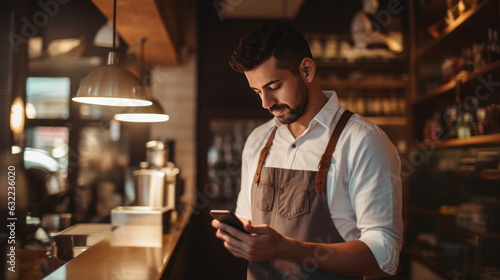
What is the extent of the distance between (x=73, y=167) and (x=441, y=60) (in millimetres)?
3241

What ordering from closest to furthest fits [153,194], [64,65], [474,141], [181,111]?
[474,141], [153,194], [64,65], [181,111]

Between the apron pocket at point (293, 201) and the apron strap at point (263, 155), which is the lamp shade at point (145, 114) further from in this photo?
the apron pocket at point (293, 201)

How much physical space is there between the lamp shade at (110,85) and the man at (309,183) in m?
0.57

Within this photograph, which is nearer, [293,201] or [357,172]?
[357,172]

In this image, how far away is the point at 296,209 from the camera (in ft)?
4.97

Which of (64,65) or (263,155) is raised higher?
(64,65)

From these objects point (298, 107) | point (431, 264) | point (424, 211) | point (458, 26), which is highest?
point (458, 26)

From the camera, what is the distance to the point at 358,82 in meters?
4.36

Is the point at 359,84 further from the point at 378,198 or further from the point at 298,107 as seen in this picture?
the point at 378,198

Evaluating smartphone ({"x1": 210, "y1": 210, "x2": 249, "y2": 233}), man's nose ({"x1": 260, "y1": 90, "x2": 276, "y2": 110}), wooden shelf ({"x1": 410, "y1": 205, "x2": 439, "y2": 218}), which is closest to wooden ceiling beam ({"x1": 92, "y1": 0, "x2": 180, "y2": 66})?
man's nose ({"x1": 260, "y1": 90, "x2": 276, "y2": 110})

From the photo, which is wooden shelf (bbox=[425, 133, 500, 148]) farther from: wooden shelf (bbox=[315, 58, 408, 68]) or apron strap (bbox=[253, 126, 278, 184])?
wooden shelf (bbox=[315, 58, 408, 68])

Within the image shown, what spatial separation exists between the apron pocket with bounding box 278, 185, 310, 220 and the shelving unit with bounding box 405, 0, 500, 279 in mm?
1299

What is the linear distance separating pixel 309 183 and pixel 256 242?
1.21 ft

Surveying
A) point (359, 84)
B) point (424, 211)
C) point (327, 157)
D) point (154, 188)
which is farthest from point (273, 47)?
point (359, 84)
